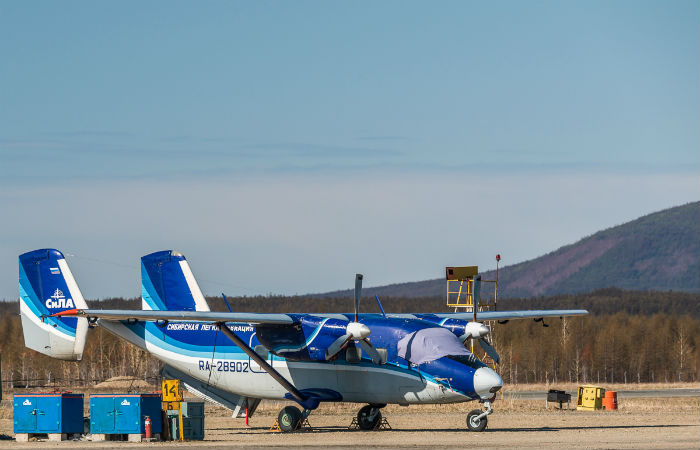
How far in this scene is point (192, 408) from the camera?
3822 cm

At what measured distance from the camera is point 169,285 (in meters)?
46.2

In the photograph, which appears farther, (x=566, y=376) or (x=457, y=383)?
(x=566, y=376)

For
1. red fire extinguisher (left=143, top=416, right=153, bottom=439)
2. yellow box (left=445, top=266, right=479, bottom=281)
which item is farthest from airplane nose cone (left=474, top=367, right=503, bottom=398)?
yellow box (left=445, top=266, right=479, bottom=281)

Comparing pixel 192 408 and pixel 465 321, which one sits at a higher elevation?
pixel 465 321

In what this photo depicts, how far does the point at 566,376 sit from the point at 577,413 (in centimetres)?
7134

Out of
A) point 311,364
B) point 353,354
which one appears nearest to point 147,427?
point 311,364

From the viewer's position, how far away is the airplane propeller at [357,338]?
38.9 m

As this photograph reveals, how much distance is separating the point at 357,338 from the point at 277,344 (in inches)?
133

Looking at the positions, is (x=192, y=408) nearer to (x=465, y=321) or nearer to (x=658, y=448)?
(x=465, y=321)

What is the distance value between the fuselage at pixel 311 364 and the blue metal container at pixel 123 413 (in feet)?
13.9

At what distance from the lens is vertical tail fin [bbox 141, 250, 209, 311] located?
46031 mm

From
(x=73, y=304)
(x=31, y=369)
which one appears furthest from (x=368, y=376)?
(x=31, y=369)

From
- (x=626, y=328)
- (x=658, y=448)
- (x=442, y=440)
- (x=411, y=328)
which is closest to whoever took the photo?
(x=658, y=448)

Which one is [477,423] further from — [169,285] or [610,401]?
[610,401]
